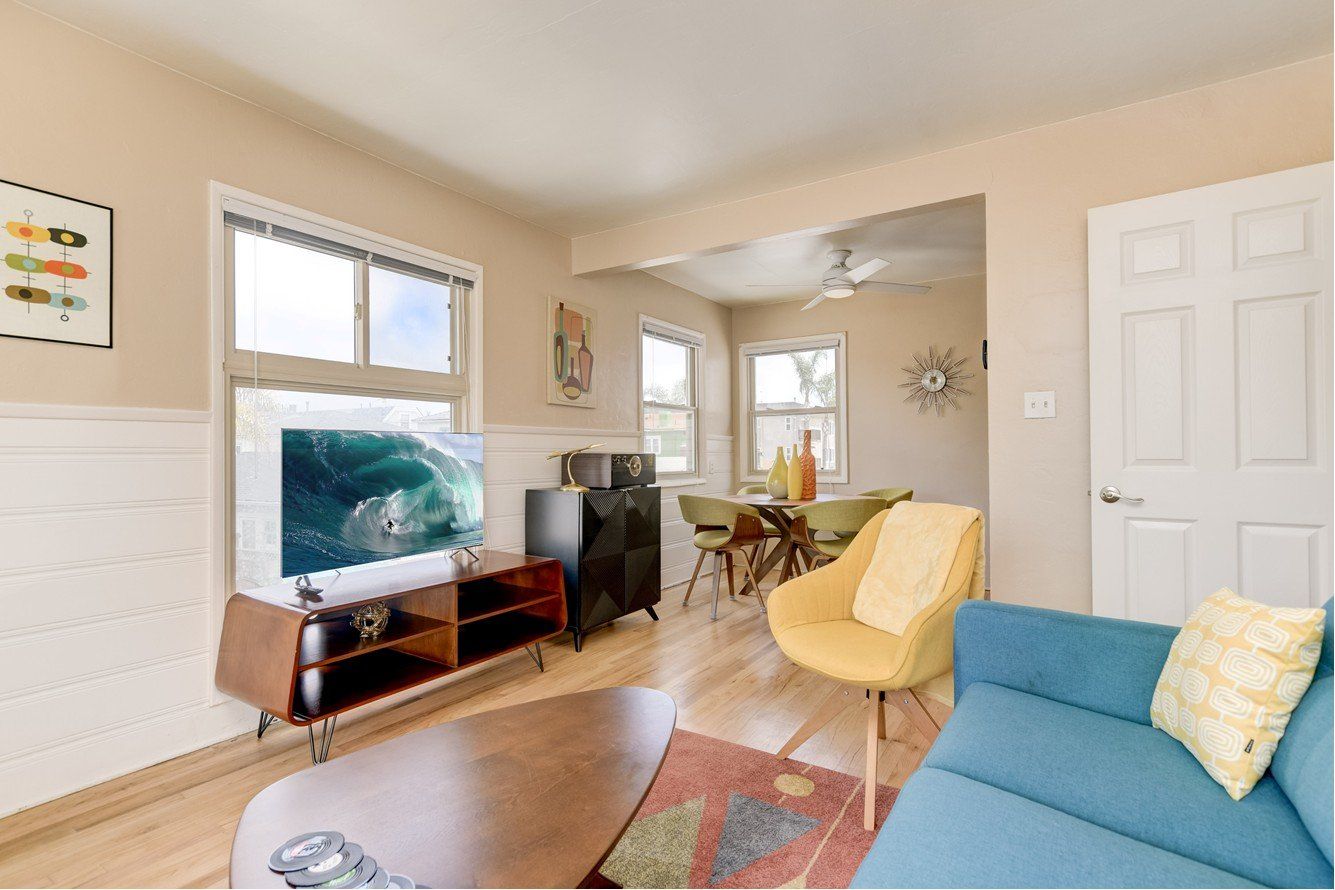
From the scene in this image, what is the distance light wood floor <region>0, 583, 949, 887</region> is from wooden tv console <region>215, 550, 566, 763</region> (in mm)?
184

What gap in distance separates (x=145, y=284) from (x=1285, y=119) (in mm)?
4160

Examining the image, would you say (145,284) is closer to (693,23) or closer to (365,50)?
(365,50)

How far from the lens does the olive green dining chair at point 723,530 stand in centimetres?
400

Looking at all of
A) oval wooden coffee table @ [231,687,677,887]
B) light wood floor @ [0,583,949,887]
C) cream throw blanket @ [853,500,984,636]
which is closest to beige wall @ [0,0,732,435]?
light wood floor @ [0,583,949,887]

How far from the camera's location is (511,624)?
10.2 ft

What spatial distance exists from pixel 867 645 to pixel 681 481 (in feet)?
10.6

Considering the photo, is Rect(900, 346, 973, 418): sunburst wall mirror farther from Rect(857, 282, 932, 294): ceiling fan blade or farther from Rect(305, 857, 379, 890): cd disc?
Rect(305, 857, 379, 890): cd disc

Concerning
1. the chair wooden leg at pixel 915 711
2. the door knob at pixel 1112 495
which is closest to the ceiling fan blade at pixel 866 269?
the door knob at pixel 1112 495

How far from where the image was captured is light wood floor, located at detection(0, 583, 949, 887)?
5.50 feet

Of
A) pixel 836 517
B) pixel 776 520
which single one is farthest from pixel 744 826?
pixel 776 520

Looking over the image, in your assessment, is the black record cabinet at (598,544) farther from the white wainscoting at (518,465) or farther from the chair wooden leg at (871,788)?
the chair wooden leg at (871,788)

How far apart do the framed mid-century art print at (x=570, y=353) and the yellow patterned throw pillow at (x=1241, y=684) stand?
322 centimetres

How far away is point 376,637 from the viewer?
2.49 metres

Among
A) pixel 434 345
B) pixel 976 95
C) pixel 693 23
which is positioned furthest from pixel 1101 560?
pixel 434 345
